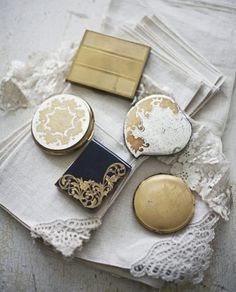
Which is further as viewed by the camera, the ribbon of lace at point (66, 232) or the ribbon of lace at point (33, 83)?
the ribbon of lace at point (33, 83)

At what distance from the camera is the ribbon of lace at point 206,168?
84 cm

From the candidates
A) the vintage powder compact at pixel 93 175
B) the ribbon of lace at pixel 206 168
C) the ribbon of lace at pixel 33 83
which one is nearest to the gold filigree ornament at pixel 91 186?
the vintage powder compact at pixel 93 175

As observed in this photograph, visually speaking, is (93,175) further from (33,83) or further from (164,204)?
(33,83)

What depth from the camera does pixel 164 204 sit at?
2.74ft

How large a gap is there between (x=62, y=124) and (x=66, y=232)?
0.76 ft

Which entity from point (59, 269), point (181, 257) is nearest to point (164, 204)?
point (181, 257)

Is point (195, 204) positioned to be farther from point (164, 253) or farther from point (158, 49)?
point (158, 49)

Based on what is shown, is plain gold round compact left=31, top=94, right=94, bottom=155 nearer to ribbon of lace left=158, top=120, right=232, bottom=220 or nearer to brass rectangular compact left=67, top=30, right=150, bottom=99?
brass rectangular compact left=67, top=30, right=150, bottom=99

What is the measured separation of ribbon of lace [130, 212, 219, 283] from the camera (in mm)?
792

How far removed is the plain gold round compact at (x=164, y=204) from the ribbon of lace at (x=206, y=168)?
25 mm

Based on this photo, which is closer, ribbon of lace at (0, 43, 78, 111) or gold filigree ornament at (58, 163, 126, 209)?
gold filigree ornament at (58, 163, 126, 209)

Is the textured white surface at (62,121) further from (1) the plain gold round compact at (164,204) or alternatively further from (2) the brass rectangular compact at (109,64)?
(1) the plain gold round compact at (164,204)

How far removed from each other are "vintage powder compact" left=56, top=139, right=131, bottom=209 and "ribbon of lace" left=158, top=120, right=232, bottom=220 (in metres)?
0.11

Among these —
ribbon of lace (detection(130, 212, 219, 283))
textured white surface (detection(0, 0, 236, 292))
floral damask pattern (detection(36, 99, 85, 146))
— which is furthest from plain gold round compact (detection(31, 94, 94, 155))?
ribbon of lace (detection(130, 212, 219, 283))
